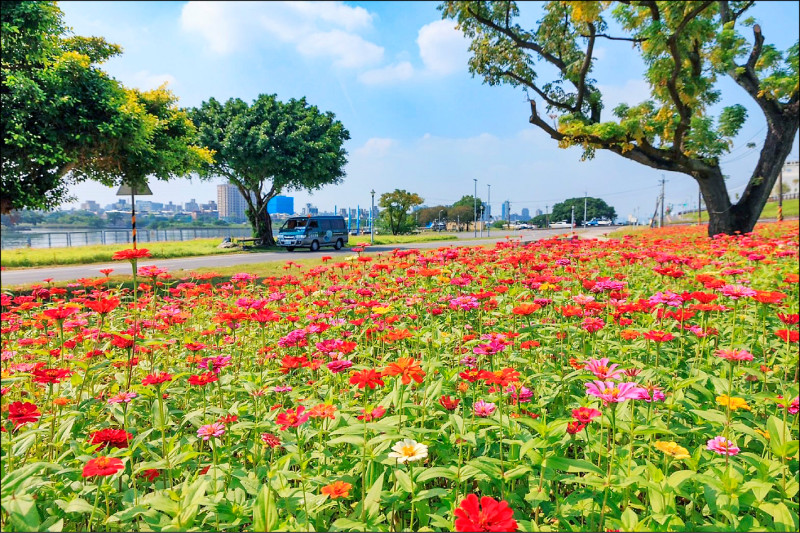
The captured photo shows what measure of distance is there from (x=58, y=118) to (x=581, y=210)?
92.7 metres

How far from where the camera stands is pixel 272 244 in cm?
2203

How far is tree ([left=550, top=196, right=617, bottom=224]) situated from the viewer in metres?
79.2

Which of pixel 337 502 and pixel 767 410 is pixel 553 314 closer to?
pixel 767 410

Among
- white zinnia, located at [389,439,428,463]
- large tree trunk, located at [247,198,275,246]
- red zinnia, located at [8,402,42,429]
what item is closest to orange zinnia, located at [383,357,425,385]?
white zinnia, located at [389,439,428,463]

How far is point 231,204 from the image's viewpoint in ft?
84.9

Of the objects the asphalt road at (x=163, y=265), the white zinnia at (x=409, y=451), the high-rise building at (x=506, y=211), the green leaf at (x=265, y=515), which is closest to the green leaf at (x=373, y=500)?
the white zinnia at (x=409, y=451)

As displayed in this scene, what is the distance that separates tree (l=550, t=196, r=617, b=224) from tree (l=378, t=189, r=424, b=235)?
159 feet

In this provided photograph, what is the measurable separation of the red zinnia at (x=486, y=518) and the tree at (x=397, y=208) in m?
36.8

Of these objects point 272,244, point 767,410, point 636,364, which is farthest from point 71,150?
point 272,244

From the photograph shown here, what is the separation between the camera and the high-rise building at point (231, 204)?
80.0 ft

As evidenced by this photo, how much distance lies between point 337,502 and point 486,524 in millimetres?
671

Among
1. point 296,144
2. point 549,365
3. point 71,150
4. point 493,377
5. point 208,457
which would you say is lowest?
point 208,457

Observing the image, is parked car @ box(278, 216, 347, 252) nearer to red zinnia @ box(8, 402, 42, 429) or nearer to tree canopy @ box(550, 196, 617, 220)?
red zinnia @ box(8, 402, 42, 429)

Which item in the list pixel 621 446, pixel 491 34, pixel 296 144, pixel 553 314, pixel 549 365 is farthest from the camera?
pixel 296 144
